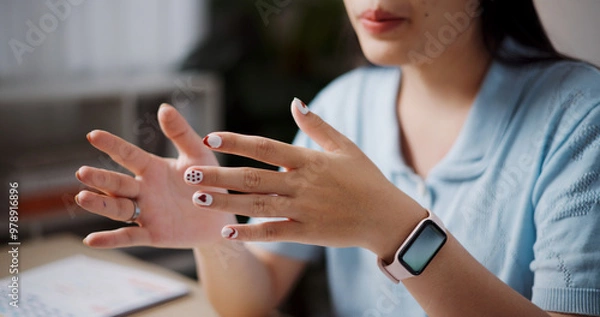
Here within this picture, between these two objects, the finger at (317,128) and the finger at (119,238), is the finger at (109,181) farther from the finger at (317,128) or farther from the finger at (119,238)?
the finger at (317,128)

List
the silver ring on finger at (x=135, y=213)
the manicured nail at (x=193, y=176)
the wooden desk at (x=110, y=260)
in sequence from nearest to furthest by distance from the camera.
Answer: the manicured nail at (x=193, y=176) < the silver ring on finger at (x=135, y=213) < the wooden desk at (x=110, y=260)

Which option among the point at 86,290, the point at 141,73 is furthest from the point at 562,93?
the point at 141,73

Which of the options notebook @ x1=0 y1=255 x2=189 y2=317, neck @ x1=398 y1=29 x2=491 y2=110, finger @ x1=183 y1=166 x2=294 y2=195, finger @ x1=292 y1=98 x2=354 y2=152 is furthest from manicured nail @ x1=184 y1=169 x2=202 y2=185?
neck @ x1=398 y1=29 x2=491 y2=110

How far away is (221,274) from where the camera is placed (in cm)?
74

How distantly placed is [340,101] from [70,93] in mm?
904

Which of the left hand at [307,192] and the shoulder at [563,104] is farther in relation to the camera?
the shoulder at [563,104]

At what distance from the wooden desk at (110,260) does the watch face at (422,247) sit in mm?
305

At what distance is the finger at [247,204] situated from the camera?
1.55 feet

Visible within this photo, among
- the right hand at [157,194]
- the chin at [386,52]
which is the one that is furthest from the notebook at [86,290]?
the chin at [386,52]

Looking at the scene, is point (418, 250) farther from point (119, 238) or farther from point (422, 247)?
point (119, 238)

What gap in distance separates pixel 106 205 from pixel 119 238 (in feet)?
0.12

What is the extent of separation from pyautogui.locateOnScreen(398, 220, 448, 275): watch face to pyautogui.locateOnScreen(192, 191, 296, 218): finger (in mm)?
120

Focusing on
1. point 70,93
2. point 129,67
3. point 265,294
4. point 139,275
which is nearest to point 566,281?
point 265,294

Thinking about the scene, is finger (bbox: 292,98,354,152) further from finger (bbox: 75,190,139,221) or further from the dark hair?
the dark hair
